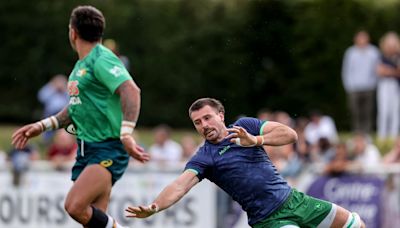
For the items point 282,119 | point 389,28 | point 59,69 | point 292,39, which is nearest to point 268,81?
point 292,39

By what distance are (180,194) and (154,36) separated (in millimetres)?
19931

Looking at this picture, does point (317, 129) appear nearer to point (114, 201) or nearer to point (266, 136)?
point (114, 201)

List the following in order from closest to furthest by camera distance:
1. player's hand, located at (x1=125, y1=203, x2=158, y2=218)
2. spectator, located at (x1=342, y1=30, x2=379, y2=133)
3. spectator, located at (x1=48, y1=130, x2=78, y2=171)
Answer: player's hand, located at (x1=125, y1=203, x2=158, y2=218) < spectator, located at (x1=48, y1=130, x2=78, y2=171) < spectator, located at (x1=342, y1=30, x2=379, y2=133)

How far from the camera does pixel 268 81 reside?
28.4 m

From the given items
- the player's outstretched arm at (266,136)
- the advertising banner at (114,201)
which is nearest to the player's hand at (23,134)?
the player's outstretched arm at (266,136)

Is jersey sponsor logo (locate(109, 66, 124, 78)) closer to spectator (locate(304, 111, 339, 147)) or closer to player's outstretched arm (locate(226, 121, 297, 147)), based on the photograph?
player's outstretched arm (locate(226, 121, 297, 147))

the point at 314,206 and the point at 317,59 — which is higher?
the point at 317,59

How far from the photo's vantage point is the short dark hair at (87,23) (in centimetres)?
1129

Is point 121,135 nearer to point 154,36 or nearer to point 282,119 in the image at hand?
point 282,119

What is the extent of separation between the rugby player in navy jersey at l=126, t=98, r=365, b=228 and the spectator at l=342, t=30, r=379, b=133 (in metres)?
10.3

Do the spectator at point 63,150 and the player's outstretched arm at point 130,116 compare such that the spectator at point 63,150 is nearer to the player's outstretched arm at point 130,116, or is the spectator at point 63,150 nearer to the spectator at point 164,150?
the spectator at point 164,150

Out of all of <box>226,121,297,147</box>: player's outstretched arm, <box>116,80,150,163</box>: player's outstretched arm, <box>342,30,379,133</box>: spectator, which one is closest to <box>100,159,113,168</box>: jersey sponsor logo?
<box>116,80,150,163</box>: player's outstretched arm

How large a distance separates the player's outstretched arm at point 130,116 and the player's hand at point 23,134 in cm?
102

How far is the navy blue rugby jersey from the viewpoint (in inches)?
409
